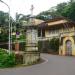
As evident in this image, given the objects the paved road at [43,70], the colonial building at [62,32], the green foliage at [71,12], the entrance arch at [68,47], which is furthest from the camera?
the green foliage at [71,12]

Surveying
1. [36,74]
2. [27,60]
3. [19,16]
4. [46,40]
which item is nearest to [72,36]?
[46,40]

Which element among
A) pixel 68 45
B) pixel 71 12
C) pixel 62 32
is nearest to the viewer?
pixel 68 45

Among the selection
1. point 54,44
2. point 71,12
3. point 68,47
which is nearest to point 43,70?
point 68,47

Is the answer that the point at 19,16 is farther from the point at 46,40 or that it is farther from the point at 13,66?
the point at 13,66

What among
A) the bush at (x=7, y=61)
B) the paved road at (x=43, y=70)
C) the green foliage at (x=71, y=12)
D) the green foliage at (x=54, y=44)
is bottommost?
the paved road at (x=43, y=70)

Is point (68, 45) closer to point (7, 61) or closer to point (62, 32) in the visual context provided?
point (62, 32)

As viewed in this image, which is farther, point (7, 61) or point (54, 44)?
point (54, 44)

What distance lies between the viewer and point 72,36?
41.5 meters

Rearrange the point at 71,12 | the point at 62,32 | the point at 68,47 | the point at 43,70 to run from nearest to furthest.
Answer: the point at 43,70
the point at 68,47
the point at 62,32
the point at 71,12

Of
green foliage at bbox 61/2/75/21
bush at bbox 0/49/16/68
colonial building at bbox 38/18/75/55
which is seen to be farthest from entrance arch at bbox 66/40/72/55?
green foliage at bbox 61/2/75/21

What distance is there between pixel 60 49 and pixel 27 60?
1749 centimetres

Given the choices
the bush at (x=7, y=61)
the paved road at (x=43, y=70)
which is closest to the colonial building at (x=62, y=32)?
the bush at (x=7, y=61)

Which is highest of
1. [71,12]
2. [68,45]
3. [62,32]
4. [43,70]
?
[71,12]

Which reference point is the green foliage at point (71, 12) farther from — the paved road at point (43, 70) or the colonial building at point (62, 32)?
the paved road at point (43, 70)
